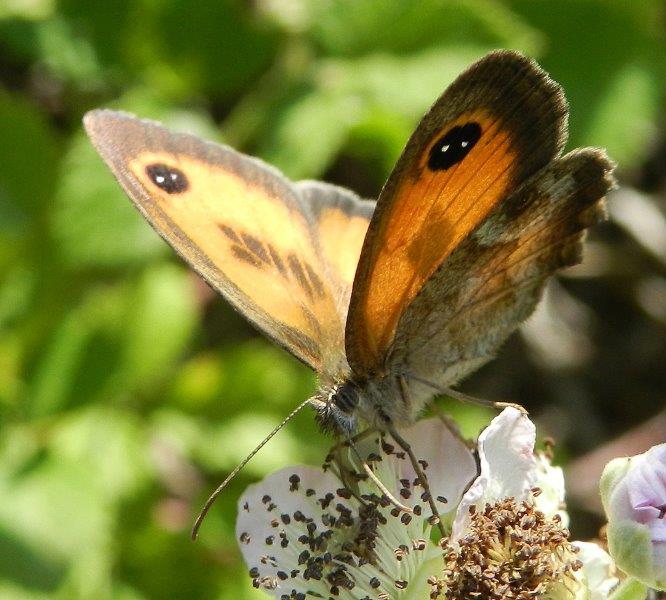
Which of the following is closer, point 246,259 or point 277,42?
point 246,259

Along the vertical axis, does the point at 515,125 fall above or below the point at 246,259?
above

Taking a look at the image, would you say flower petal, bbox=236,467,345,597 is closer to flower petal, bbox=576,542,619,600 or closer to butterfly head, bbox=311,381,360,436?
butterfly head, bbox=311,381,360,436

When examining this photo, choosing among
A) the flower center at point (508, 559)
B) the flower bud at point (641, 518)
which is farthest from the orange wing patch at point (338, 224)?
the flower bud at point (641, 518)

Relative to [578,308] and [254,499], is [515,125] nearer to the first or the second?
[254,499]

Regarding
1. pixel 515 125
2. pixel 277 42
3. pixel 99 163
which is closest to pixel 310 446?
pixel 99 163

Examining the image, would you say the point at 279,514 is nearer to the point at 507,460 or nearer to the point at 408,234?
the point at 507,460

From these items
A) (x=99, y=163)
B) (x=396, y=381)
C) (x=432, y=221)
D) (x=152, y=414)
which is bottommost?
(x=152, y=414)


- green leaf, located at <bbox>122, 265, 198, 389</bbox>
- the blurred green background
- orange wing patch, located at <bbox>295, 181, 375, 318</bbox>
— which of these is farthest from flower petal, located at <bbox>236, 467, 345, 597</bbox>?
green leaf, located at <bbox>122, 265, 198, 389</bbox>

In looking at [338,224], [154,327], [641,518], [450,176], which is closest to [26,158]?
[154,327]
